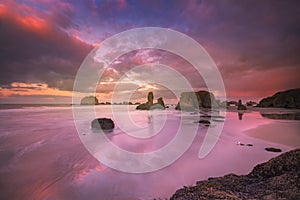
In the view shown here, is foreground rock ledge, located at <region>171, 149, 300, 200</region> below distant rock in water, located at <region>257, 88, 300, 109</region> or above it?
below

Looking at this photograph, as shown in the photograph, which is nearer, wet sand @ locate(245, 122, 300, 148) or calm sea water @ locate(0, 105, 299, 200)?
calm sea water @ locate(0, 105, 299, 200)

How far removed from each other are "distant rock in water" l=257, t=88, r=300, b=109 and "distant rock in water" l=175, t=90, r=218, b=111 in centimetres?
2645

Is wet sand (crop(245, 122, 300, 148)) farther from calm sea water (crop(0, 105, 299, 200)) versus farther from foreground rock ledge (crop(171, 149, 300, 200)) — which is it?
foreground rock ledge (crop(171, 149, 300, 200))

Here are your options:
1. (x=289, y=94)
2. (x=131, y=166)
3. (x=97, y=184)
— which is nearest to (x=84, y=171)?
(x=97, y=184)

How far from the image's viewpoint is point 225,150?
9.88 meters

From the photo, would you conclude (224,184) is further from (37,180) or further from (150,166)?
(37,180)

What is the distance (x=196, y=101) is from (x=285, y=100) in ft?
121

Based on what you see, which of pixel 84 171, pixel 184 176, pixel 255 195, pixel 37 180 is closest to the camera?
pixel 255 195

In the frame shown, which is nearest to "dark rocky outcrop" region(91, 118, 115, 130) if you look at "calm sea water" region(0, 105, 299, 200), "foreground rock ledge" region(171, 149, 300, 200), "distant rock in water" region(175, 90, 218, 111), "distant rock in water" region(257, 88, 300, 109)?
"calm sea water" region(0, 105, 299, 200)

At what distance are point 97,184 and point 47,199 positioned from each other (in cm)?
145

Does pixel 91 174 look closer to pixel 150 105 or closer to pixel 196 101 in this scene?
pixel 150 105

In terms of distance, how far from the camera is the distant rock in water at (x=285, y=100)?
62425 mm

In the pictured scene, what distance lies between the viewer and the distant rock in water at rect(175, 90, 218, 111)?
69625mm

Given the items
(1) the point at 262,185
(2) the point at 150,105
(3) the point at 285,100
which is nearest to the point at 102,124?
(1) the point at 262,185
